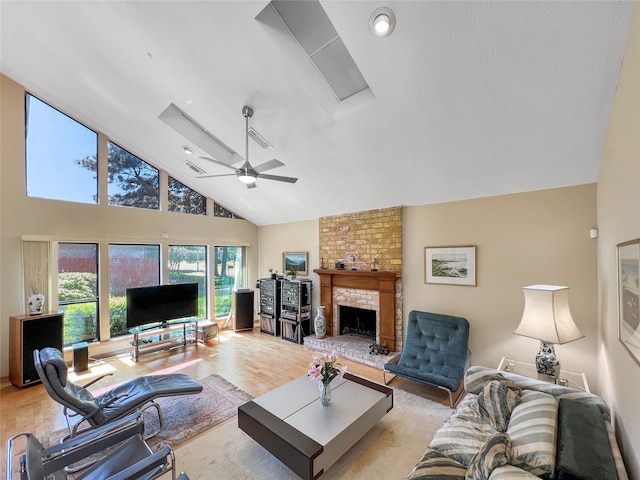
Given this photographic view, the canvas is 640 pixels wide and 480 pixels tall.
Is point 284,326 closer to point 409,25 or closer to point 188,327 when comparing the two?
point 188,327

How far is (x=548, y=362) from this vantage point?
103 inches

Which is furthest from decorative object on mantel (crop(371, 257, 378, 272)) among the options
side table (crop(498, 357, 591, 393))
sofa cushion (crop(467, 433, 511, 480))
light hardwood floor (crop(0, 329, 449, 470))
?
sofa cushion (crop(467, 433, 511, 480))

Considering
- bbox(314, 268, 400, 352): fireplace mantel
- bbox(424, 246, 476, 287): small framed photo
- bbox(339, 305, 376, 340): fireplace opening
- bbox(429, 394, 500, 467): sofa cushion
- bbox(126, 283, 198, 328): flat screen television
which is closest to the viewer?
bbox(429, 394, 500, 467): sofa cushion

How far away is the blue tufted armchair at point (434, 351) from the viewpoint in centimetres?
345

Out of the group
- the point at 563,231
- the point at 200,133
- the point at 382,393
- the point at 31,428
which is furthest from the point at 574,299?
the point at 31,428

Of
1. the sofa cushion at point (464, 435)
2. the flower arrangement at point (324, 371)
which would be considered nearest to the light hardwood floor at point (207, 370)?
the sofa cushion at point (464, 435)

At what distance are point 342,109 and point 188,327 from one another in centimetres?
505

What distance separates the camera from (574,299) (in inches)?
127

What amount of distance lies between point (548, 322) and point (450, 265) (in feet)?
5.49

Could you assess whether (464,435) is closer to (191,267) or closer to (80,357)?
(80,357)

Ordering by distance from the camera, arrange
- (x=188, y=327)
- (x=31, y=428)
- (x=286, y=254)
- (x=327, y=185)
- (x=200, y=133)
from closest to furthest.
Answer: (x=31, y=428) → (x=200, y=133) → (x=327, y=185) → (x=188, y=327) → (x=286, y=254)

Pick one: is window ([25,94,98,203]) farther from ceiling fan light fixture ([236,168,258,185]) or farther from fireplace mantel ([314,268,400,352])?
fireplace mantel ([314,268,400,352])

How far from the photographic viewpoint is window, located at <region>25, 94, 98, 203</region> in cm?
432

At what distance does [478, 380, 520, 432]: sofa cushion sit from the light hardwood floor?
119 centimetres
